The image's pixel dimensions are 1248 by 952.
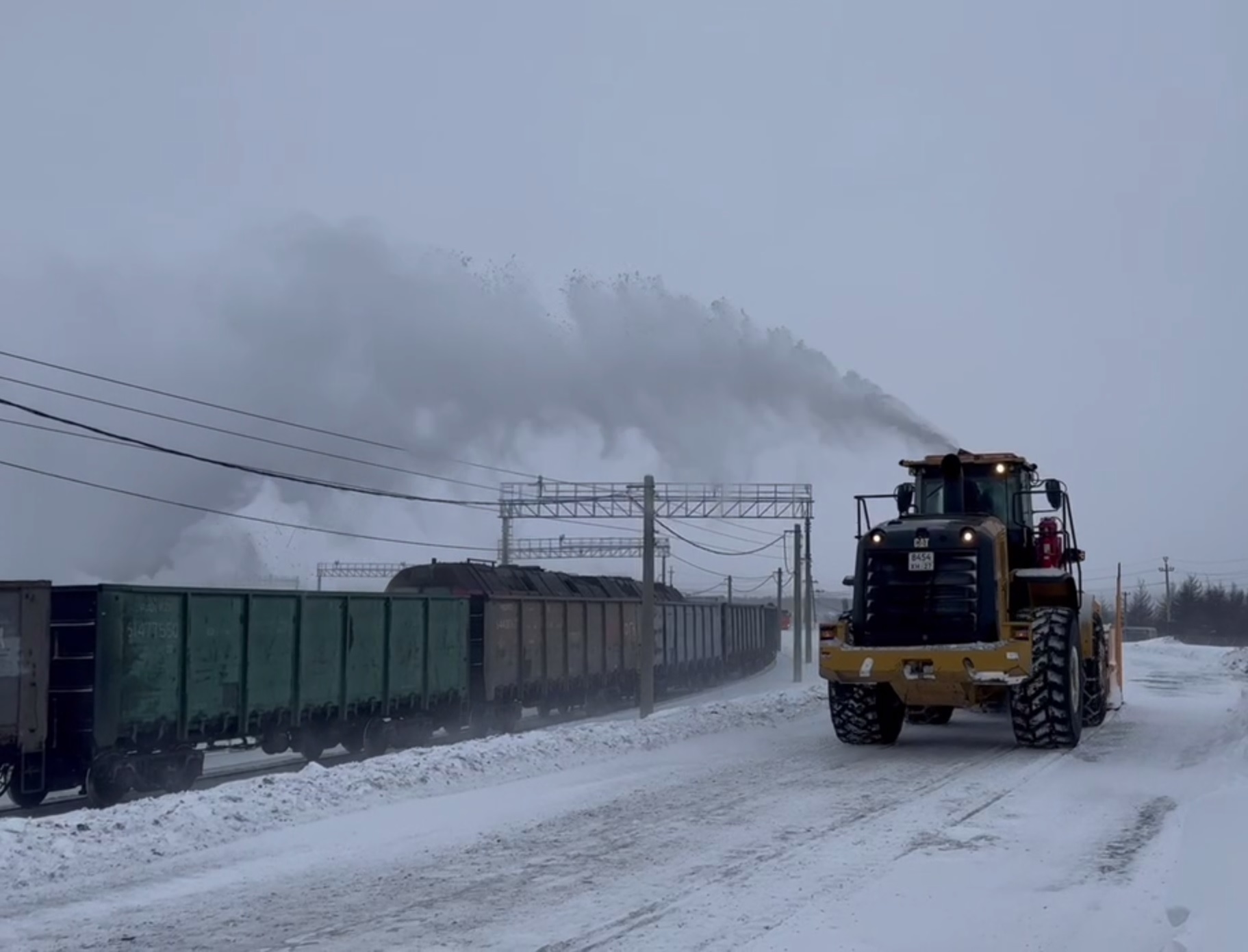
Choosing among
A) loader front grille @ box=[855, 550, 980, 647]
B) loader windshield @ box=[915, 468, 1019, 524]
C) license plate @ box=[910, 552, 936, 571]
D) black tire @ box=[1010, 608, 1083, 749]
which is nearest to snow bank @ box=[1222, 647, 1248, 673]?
loader windshield @ box=[915, 468, 1019, 524]

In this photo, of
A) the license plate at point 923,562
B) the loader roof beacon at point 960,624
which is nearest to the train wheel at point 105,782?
the loader roof beacon at point 960,624

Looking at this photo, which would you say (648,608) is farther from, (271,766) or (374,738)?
(271,766)

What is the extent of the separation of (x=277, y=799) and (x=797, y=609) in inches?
1287

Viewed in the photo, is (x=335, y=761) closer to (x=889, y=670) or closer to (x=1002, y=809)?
(x=889, y=670)

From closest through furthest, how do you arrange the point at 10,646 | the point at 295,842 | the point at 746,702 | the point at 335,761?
the point at 295,842
the point at 10,646
the point at 335,761
the point at 746,702

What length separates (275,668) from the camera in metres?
17.4

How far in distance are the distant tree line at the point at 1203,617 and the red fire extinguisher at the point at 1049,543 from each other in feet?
211

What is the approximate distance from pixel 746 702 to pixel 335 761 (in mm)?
6991

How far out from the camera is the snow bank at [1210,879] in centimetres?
663

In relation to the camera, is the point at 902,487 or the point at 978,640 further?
the point at 902,487

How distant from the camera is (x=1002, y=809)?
11.2m

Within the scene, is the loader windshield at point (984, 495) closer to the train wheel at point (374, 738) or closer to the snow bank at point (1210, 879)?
the snow bank at point (1210, 879)

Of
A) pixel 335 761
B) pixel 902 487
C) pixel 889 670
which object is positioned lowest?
pixel 335 761

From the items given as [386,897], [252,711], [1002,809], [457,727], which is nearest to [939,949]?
[386,897]
